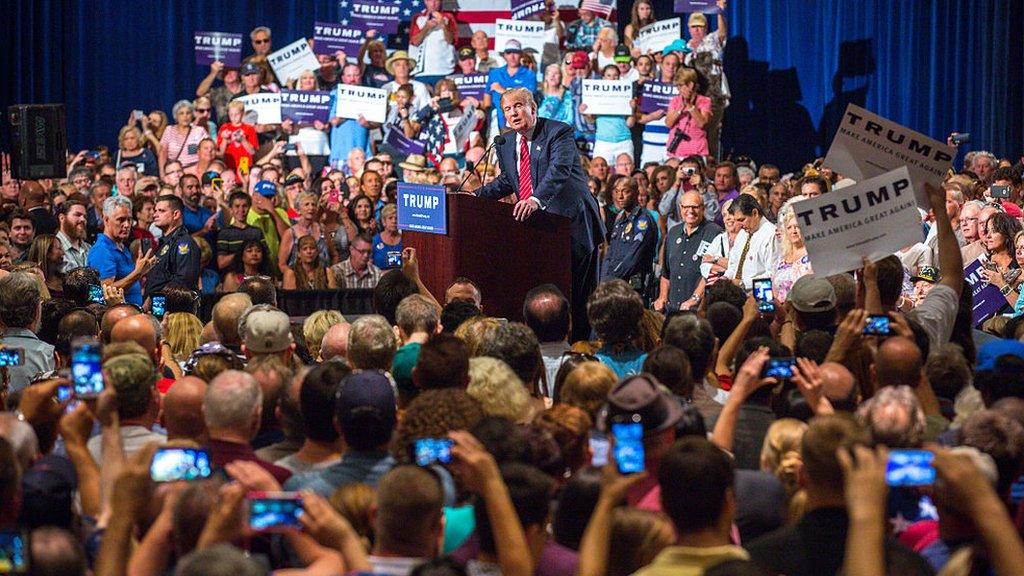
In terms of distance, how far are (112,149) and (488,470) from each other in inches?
661

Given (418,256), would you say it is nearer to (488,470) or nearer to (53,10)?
(488,470)

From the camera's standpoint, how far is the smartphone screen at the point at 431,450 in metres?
3.47

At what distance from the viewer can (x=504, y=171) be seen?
8.44 meters

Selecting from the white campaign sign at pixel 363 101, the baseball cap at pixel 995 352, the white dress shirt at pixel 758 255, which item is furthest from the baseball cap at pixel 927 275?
the white campaign sign at pixel 363 101

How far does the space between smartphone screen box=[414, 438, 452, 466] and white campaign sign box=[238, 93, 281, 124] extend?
12.5m

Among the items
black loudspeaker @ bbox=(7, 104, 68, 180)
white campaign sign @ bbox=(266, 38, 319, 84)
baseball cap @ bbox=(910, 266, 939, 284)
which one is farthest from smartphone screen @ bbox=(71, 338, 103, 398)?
white campaign sign @ bbox=(266, 38, 319, 84)

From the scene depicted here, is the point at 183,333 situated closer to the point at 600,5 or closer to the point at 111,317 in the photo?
the point at 111,317

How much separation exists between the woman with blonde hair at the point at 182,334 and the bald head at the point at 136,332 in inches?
42.1

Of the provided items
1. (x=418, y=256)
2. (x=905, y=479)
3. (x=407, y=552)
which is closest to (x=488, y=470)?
(x=407, y=552)

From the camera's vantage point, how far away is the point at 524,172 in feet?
27.2

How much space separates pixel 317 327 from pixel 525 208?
1674mm

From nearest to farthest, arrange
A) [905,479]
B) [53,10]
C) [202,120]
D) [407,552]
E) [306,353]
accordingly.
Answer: [905,479] → [407,552] → [306,353] → [202,120] → [53,10]

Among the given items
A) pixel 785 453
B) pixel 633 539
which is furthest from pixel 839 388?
pixel 633 539

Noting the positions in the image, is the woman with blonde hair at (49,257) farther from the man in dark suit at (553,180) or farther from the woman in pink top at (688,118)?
the woman in pink top at (688,118)
